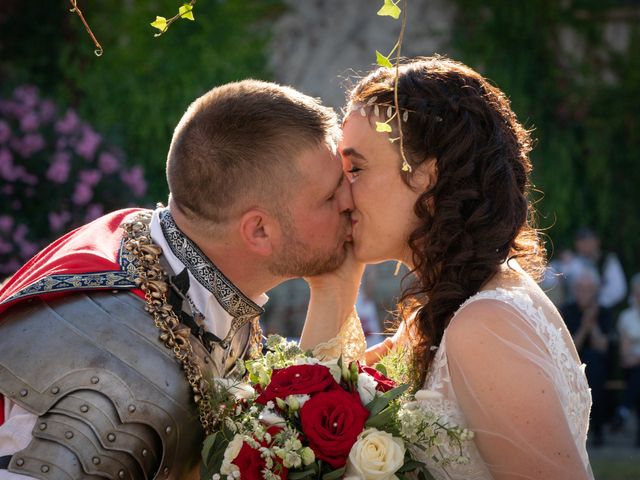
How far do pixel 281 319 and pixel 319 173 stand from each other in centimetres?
810

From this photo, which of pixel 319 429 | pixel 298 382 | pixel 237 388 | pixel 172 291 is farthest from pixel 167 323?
pixel 319 429

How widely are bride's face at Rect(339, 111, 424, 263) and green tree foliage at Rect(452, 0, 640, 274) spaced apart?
9069 mm

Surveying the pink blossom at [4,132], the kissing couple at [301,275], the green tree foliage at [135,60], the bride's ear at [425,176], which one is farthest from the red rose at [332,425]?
the green tree foliage at [135,60]

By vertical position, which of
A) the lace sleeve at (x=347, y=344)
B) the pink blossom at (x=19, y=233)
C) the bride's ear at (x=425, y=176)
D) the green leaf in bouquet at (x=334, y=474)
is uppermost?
the bride's ear at (x=425, y=176)

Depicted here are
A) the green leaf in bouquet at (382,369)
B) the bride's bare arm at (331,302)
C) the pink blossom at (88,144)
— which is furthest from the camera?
the pink blossom at (88,144)

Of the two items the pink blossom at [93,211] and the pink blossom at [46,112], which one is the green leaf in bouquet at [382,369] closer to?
the pink blossom at [93,211]

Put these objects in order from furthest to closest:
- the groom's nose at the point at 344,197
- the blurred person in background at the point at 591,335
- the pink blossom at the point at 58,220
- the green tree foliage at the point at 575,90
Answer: the green tree foliage at the point at 575,90 → the blurred person in background at the point at 591,335 → the pink blossom at the point at 58,220 → the groom's nose at the point at 344,197

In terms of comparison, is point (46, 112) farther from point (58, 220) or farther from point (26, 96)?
point (58, 220)

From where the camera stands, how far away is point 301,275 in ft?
12.0

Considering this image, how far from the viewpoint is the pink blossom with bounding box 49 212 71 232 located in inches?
330

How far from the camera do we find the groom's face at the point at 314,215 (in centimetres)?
348

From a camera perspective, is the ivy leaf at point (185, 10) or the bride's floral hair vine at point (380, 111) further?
the bride's floral hair vine at point (380, 111)

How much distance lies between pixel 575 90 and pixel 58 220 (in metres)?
7.06

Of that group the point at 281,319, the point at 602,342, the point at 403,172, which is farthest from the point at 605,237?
the point at 403,172
